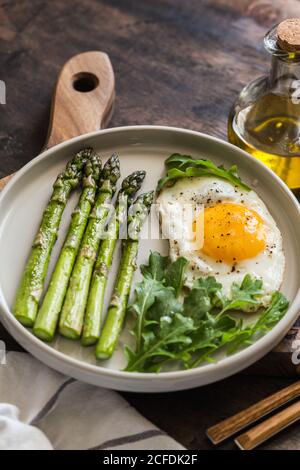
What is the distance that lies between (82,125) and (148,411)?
1998 mm

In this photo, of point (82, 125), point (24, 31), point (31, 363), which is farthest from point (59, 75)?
point (31, 363)

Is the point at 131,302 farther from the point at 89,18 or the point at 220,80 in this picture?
the point at 89,18

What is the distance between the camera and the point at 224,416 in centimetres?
324

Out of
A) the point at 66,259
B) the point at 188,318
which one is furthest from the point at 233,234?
the point at 66,259

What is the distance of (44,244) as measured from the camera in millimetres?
3564

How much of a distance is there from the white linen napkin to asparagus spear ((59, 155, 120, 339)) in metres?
0.28

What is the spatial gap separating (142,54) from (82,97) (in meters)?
0.91

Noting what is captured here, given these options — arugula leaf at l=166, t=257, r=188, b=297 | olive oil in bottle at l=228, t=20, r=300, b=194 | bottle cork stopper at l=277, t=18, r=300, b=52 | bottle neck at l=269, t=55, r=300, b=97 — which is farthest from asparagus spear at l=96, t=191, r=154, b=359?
bottle cork stopper at l=277, t=18, r=300, b=52

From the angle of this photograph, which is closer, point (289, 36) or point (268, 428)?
point (268, 428)

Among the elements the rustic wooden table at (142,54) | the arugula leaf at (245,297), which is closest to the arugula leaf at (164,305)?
the arugula leaf at (245,297)

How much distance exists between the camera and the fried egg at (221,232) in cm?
352

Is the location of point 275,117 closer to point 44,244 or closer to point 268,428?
point 44,244

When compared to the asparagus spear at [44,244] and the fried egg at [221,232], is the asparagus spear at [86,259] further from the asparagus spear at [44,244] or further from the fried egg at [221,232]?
the fried egg at [221,232]

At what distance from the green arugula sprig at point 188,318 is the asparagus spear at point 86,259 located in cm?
27
